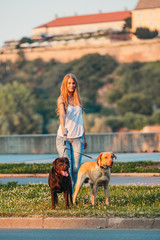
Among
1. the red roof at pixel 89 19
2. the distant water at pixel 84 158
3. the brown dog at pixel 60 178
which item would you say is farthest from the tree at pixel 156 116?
the brown dog at pixel 60 178

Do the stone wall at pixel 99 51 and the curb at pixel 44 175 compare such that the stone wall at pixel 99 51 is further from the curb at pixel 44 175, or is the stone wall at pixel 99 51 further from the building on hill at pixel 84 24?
the curb at pixel 44 175

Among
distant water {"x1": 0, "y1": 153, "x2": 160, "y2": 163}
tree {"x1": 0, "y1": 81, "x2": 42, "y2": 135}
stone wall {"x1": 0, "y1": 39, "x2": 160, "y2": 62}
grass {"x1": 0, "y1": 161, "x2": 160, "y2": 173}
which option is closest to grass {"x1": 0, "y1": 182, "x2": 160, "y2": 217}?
grass {"x1": 0, "y1": 161, "x2": 160, "y2": 173}

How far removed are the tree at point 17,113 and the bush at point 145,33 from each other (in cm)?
3478

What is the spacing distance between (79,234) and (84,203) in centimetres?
186

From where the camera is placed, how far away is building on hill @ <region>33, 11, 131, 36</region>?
13862cm

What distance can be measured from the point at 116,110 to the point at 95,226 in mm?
94418

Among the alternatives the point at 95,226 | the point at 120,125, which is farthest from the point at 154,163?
the point at 120,125

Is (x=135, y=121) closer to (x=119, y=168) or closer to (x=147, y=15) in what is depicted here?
(x=147, y=15)

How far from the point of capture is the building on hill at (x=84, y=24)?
139 meters

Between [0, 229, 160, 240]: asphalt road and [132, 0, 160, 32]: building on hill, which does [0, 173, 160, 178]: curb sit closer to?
[0, 229, 160, 240]: asphalt road

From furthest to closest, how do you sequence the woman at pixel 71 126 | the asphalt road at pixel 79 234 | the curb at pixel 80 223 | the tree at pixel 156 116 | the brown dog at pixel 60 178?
the tree at pixel 156 116 → the woman at pixel 71 126 → the brown dog at pixel 60 178 → the curb at pixel 80 223 → the asphalt road at pixel 79 234

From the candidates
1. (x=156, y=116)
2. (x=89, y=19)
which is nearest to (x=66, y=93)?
(x=156, y=116)

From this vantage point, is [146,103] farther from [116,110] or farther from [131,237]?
[131,237]

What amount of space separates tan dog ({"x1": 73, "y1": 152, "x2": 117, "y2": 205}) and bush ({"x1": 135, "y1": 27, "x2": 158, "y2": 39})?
112703mm
